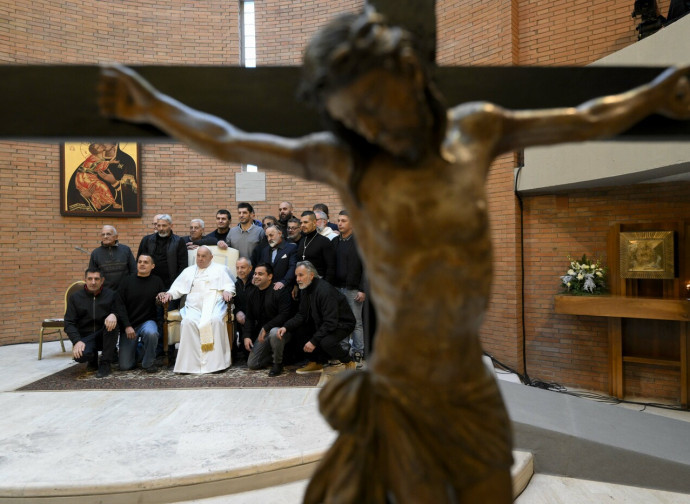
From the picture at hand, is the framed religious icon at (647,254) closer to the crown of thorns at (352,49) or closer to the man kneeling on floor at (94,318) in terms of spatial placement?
the man kneeling on floor at (94,318)

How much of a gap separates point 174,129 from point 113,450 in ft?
11.3

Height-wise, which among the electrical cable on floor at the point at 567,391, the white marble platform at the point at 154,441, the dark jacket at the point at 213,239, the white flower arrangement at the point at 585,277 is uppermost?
the dark jacket at the point at 213,239

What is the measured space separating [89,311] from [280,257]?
2.53 m

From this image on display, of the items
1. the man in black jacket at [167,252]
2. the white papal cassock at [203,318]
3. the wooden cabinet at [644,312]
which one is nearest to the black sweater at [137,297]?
the white papal cassock at [203,318]

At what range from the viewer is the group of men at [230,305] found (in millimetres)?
6578

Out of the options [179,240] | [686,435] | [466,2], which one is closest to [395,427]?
[686,435]

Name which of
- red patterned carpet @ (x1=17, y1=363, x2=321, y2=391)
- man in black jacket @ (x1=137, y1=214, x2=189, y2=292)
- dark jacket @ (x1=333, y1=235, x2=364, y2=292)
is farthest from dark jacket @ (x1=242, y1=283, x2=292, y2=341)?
man in black jacket @ (x1=137, y1=214, x2=189, y2=292)

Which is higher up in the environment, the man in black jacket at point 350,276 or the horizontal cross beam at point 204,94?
the horizontal cross beam at point 204,94

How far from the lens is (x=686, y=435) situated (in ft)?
12.6

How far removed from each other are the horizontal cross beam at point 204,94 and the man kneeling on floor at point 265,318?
5.30 meters

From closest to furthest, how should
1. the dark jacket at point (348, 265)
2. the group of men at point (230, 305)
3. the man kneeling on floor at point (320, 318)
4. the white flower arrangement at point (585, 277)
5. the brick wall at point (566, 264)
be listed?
the man kneeling on floor at point (320, 318), the group of men at point (230, 305), the brick wall at point (566, 264), the dark jacket at point (348, 265), the white flower arrangement at point (585, 277)

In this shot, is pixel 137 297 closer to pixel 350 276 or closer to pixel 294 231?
pixel 294 231

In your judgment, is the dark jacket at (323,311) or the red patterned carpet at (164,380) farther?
the dark jacket at (323,311)

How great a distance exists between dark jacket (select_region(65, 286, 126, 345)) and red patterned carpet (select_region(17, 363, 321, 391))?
564mm
